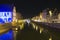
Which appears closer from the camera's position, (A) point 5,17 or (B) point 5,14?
(B) point 5,14

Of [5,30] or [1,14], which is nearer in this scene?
[1,14]

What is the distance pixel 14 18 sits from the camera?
13.4 metres

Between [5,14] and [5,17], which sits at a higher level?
[5,14]

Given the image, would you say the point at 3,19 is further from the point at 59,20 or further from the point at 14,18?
the point at 59,20

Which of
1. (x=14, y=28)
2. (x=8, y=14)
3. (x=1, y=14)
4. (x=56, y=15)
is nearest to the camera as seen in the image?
(x=1, y=14)

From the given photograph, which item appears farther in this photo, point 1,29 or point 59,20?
point 1,29

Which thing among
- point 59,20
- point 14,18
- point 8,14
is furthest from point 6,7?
point 59,20

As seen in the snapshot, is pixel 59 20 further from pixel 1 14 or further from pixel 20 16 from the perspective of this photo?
pixel 1 14

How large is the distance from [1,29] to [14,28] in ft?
2.88

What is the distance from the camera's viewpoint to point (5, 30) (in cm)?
1506

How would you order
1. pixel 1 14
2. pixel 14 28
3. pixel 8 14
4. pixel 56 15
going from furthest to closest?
pixel 14 28 < pixel 56 15 < pixel 8 14 < pixel 1 14

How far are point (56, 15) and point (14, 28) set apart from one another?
119 inches

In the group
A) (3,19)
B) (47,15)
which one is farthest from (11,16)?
(47,15)

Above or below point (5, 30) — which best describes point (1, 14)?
above
